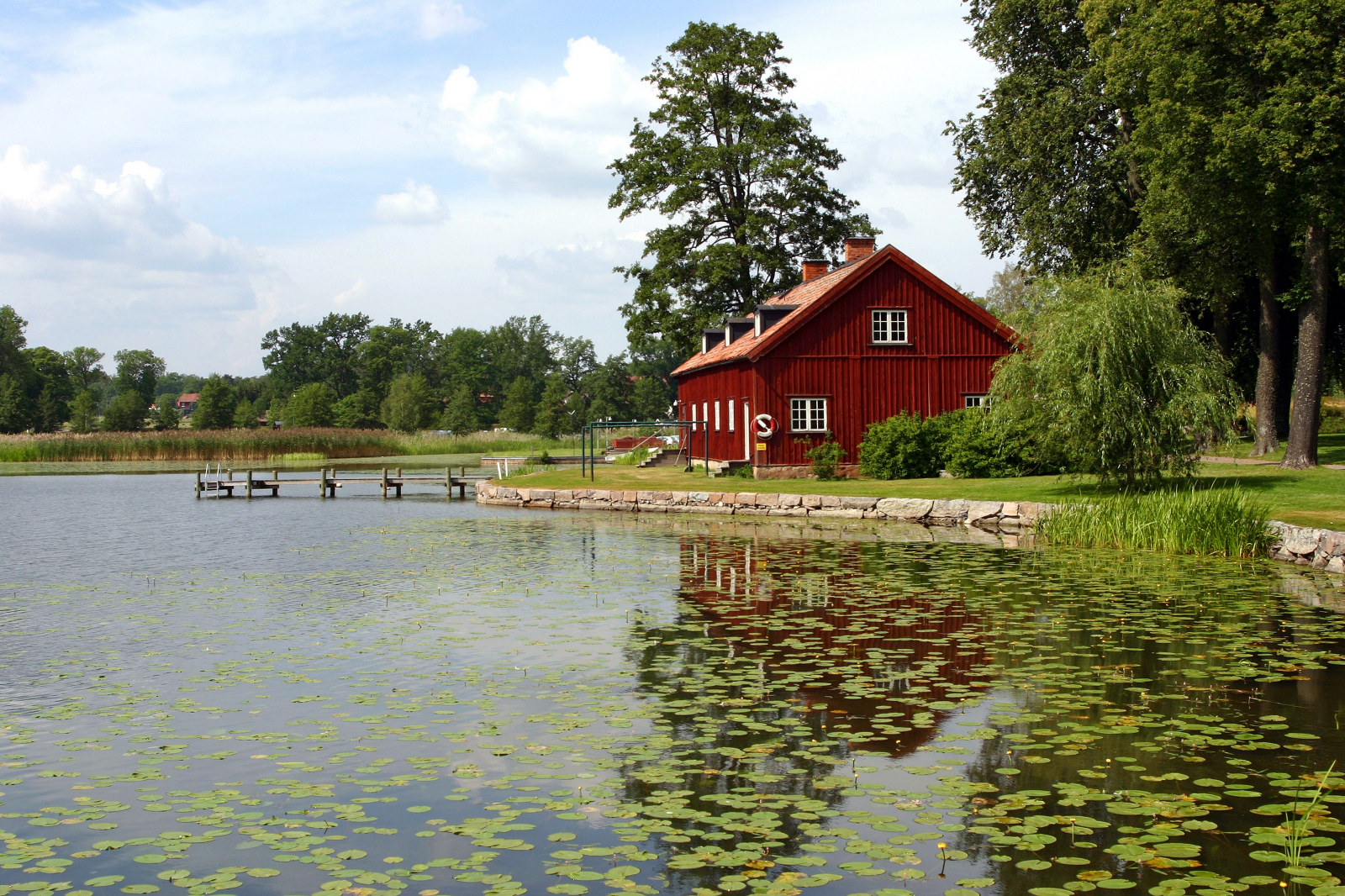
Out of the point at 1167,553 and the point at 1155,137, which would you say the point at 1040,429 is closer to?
the point at 1167,553

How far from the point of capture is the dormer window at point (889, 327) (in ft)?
114

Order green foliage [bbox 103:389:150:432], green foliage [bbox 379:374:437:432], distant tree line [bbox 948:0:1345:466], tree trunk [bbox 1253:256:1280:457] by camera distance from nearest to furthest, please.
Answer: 1. distant tree line [bbox 948:0:1345:466]
2. tree trunk [bbox 1253:256:1280:457]
3. green foliage [bbox 103:389:150:432]
4. green foliage [bbox 379:374:437:432]

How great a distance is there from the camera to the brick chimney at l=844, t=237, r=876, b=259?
40500 mm

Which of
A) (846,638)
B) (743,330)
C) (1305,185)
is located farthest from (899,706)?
(743,330)

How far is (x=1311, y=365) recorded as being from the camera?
27.8 meters

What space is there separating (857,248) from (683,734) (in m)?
34.6

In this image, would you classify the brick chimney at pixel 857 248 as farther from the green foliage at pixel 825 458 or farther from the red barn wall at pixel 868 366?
the green foliage at pixel 825 458

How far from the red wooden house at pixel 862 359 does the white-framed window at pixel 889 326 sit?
3cm

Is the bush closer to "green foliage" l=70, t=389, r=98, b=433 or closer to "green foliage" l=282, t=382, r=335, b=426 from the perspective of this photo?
"green foliage" l=282, t=382, r=335, b=426

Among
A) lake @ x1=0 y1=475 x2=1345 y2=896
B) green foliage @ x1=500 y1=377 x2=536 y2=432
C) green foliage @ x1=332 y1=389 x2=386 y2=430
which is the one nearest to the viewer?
lake @ x1=0 y1=475 x2=1345 y2=896

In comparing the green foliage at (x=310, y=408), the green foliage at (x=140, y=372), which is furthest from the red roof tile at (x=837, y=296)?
the green foliage at (x=140, y=372)

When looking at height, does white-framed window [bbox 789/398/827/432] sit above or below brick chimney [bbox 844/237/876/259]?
below

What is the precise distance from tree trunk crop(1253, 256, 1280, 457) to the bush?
32.2 feet

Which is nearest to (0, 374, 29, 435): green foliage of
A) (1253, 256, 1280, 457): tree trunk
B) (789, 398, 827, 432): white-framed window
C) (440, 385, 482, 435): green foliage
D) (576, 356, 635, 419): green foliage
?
(440, 385, 482, 435): green foliage
